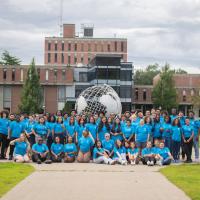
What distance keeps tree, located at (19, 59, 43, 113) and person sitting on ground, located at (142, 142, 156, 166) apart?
54838mm

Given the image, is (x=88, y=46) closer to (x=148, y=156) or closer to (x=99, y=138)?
(x=99, y=138)

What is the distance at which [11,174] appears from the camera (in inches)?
626

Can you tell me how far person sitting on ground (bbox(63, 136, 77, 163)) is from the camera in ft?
67.4

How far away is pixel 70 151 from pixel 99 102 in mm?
10427

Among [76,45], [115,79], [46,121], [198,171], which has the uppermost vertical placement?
[76,45]

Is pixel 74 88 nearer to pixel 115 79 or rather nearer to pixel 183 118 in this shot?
pixel 115 79

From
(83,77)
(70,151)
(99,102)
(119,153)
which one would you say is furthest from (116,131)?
(83,77)

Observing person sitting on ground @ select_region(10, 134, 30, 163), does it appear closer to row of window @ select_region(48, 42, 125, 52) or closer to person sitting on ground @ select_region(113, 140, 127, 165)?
person sitting on ground @ select_region(113, 140, 127, 165)

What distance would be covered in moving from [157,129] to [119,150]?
1.94m

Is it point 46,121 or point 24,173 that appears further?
point 46,121

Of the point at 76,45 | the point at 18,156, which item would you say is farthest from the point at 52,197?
the point at 76,45

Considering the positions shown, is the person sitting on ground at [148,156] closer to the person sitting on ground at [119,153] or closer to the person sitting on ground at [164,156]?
the person sitting on ground at [164,156]

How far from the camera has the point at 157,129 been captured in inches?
835

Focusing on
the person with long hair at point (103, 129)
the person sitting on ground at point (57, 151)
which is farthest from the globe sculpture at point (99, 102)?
the person sitting on ground at point (57, 151)
